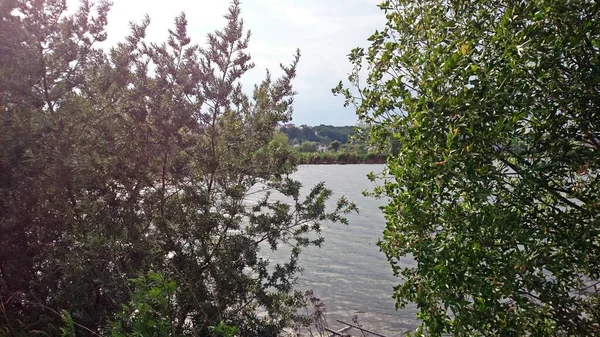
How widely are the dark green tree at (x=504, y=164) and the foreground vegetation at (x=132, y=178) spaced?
3190 millimetres

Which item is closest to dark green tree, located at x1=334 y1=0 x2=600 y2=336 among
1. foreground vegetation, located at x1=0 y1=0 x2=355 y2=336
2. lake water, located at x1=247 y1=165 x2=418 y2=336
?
foreground vegetation, located at x1=0 y1=0 x2=355 y2=336

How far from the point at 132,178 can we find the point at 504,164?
5043 millimetres

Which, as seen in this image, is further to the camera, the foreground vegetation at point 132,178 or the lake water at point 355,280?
the lake water at point 355,280

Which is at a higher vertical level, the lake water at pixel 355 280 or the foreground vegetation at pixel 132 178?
the foreground vegetation at pixel 132 178

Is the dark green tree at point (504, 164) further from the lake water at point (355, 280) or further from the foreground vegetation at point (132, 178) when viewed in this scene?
the lake water at point (355, 280)

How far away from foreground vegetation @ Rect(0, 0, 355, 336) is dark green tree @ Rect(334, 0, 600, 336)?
319cm

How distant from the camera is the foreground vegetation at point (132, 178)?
5.75m

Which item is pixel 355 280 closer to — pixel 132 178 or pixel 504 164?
pixel 132 178

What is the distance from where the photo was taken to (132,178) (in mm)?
6617

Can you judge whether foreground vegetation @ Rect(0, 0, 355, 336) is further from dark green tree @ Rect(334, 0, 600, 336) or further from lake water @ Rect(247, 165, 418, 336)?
lake water @ Rect(247, 165, 418, 336)

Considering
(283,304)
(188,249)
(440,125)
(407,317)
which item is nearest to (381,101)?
(440,125)

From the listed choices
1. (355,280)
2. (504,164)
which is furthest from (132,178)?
(355,280)

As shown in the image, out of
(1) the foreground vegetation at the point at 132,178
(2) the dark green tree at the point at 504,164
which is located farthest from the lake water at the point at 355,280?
(2) the dark green tree at the point at 504,164

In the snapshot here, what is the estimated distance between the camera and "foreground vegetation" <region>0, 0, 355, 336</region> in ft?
18.9
